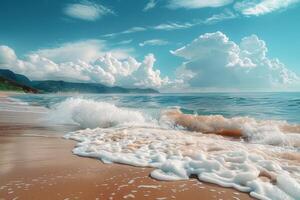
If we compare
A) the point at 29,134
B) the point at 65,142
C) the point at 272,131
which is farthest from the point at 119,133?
the point at 272,131

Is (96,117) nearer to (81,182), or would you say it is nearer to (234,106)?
(81,182)

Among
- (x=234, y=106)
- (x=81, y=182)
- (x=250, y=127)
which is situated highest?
(x=81, y=182)

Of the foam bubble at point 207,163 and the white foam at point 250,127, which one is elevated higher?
the foam bubble at point 207,163

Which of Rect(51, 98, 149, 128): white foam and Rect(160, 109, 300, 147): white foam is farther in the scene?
Rect(51, 98, 149, 128): white foam

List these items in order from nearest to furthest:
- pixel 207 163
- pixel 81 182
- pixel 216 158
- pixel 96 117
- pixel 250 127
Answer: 1. pixel 81 182
2. pixel 207 163
3. pixel 216 158
4. pixel 250 127
5. pixel 96 117

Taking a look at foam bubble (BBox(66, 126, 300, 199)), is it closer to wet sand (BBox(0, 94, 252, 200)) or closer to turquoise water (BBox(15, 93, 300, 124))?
wet sand (BBox(0, 94, 252, 200))

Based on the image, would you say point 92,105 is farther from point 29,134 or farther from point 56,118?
point 29,134

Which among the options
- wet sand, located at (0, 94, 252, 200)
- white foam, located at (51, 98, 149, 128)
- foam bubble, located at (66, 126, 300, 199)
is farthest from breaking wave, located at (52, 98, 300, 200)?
white foam, located at (51, 98, 149, 128)

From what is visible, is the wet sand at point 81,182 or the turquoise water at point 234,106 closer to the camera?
the wet sand at point 81,182

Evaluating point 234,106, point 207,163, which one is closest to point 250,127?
point 207,163

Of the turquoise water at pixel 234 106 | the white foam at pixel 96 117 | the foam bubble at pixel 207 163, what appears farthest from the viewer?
the turquoise water at pixel 234 106

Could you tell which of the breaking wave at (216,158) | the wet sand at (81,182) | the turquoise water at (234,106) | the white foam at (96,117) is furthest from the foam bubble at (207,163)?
the turquoise water at (234,106)

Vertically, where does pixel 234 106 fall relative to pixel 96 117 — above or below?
below

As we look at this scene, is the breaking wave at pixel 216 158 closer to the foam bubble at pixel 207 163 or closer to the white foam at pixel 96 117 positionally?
the foam bubble at pixel 207 163
